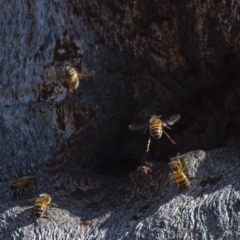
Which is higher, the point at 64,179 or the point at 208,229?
the point at 64,179

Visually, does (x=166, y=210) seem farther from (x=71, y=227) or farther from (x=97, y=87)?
(x=97, y=87)

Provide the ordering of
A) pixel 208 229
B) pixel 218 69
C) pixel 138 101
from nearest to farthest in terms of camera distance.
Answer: pixel 208 229
pixel 218 69
pixel 138 101

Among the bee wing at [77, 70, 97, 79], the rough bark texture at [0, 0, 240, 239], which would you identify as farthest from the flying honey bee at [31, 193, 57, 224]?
the bee wing at [77, 70, 97, 79]

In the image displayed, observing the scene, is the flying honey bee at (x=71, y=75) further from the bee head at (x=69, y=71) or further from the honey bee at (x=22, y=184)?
the honey bee at (x=22, y=184)

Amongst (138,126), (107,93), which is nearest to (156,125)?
(138,126)

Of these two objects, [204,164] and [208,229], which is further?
[204,164]

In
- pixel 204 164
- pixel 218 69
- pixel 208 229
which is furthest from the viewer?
pixel 218 69

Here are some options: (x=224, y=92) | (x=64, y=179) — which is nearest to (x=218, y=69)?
(x=224, y=92)
